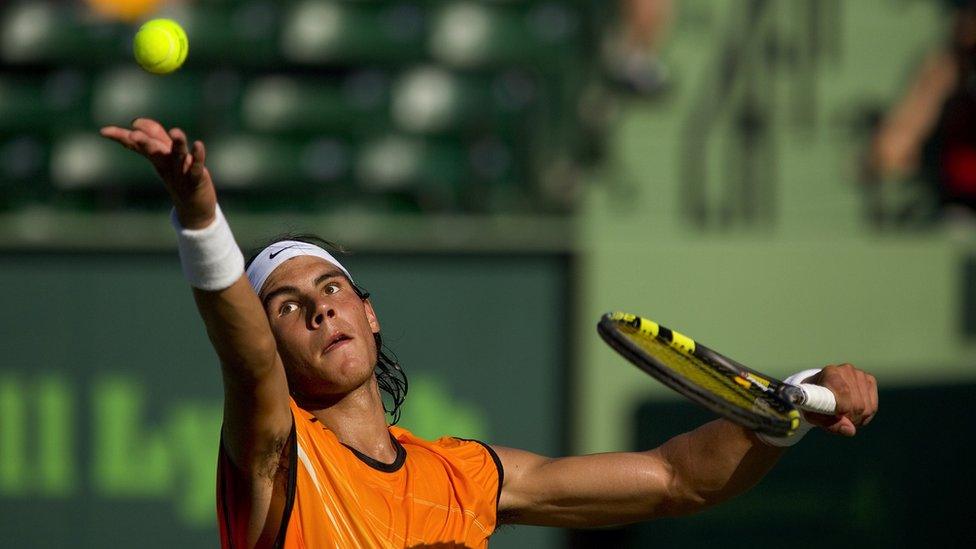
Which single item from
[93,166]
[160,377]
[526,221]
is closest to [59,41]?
[93,166]

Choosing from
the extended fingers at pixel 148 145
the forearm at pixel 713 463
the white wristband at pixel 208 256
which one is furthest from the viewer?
the forearm at pixel 713 463

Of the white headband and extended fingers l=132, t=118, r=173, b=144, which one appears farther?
the white headband

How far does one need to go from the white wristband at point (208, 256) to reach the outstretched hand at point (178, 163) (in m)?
0.02

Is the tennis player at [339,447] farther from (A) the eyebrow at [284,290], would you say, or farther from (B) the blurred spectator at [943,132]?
(B) the blurred spectator at [943,132]

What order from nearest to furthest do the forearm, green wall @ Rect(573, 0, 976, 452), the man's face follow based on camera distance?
1. the man's face
2. the forearm
3. green wall @ Rect(573, 0, 976, 452)

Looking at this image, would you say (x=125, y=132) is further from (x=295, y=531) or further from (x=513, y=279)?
(x=513, y=279)

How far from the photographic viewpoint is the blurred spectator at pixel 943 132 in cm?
809

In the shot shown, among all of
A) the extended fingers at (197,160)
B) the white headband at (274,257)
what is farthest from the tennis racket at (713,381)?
the extended fingers at (197,160)

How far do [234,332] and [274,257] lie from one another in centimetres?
84

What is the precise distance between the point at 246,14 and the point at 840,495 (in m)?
4.00

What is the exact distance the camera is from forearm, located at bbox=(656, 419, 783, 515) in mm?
3775

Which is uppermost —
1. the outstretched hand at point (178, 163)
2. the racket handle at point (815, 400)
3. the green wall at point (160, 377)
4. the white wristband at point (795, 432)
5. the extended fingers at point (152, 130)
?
the extended fingers at point (152, 130)

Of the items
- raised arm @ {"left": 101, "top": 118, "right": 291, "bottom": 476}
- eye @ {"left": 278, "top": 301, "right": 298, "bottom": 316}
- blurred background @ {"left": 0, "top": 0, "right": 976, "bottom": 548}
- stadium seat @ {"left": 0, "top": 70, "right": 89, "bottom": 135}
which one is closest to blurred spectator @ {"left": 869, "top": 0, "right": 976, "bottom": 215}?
blurred background @ {"left": 0, "top": 0, "right": 976, "bottom": 548}

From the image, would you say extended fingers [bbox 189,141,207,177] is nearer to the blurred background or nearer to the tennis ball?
the tennis ball
